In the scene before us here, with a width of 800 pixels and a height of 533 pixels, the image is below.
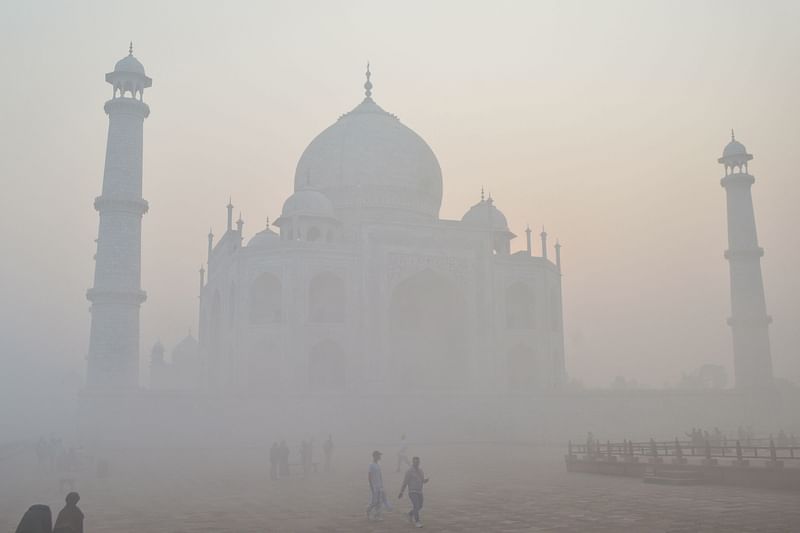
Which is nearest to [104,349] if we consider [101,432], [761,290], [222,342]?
[101,432]

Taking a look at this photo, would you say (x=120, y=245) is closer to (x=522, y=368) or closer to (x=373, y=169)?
(x=373, y=169)

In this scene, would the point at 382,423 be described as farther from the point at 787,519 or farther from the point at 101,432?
the point at 787,519

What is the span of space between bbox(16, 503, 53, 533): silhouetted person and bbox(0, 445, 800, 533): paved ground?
12.4ft

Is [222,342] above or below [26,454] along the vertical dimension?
above

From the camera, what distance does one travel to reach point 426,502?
11500 mm

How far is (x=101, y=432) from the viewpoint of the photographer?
2628 centimetres

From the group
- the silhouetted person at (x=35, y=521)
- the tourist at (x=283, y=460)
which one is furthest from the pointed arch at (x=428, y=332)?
the silhouetted person at (x=35, y=521)

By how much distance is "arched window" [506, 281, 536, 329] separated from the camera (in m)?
35.7

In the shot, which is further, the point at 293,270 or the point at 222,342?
the point at 222,342

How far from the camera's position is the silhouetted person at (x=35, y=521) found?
5.47 meters

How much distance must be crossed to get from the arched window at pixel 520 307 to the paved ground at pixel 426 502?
17.4 metres

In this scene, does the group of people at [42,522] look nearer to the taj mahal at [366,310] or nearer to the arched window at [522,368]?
the taj mahal at [366,310]

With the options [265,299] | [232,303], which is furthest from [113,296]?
[265,299]

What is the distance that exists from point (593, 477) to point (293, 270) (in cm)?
1905
